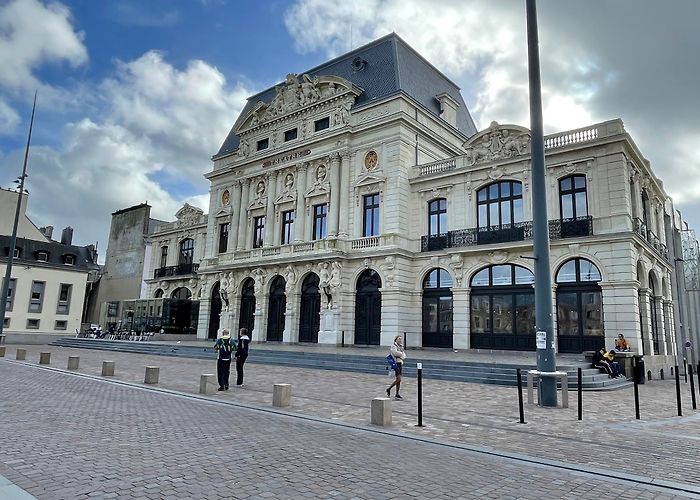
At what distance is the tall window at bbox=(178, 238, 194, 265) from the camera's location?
148 ft

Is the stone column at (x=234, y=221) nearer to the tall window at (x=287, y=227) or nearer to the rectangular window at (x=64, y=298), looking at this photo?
the tall window at (x=287, y=227)

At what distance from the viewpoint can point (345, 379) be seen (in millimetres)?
16953

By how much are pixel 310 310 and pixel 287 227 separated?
22.0 ft

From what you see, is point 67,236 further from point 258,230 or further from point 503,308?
point 503,308

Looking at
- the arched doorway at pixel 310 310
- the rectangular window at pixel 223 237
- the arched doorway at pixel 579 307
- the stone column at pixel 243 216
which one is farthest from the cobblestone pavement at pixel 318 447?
the rectangular window at pixel 223 237

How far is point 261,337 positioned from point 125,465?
1083 inches

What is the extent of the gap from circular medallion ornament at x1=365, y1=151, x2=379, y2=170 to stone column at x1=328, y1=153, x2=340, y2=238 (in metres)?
2.08

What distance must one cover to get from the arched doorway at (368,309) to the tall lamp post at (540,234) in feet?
55.1

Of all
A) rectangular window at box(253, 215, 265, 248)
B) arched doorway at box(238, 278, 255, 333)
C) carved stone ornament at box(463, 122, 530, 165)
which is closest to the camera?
carved stone ornament at box(463, 122, 530, 165)

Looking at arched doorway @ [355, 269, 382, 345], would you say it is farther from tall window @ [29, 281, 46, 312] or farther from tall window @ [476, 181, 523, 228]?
tall window @ [29, 281, 46, 312]

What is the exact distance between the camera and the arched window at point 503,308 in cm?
2453

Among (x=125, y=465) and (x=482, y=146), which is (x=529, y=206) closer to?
(x=482, y=146)

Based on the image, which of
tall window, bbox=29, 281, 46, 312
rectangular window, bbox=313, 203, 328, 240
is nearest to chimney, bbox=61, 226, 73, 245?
tall window, bbox=29, 281, 46, 312

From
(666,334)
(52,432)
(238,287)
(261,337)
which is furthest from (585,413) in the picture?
(238,287)
